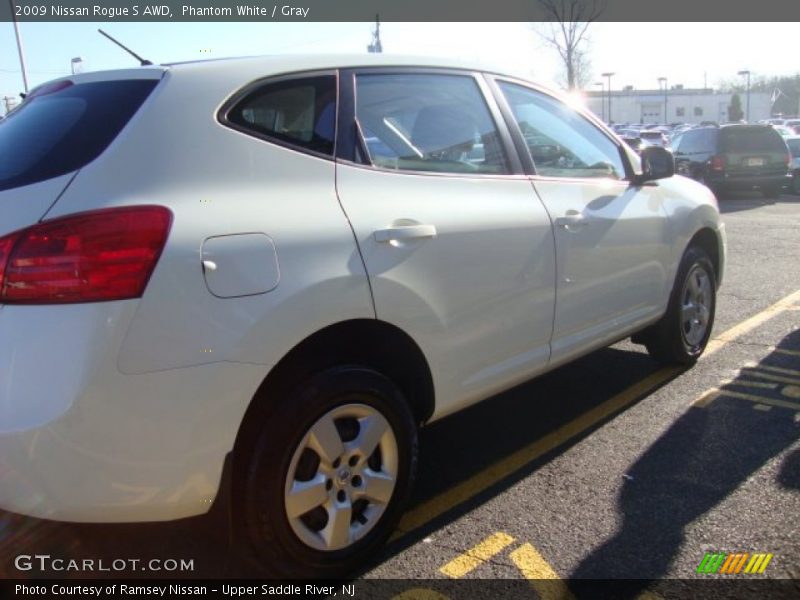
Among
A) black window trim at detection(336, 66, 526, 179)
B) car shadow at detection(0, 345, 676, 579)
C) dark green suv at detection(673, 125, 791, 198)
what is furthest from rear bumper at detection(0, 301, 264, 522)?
dark green suv at detection(673, 125, 791, 198)

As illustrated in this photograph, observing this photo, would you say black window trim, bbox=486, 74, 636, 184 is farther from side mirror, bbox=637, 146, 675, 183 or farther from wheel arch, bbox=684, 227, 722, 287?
wheel arch, bbox=684, 227, 722, 287

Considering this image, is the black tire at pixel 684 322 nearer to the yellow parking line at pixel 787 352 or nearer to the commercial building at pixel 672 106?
Answer: the yellow parking line at pixel 787 352

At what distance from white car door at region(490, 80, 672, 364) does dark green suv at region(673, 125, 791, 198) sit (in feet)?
39.8

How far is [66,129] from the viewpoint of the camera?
87.7 inches

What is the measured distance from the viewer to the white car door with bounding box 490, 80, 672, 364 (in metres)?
3.34

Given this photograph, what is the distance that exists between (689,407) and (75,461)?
323 cm

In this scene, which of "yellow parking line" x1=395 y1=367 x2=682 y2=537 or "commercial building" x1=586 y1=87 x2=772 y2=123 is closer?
"yellow parking line" x1=395 y1=367 x2=682 y2=537

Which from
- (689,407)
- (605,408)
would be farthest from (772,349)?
(605,408)

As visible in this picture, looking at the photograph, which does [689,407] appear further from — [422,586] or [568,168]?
[422,586]

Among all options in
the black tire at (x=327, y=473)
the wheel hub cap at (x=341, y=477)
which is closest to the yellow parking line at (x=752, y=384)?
the black tire at (x=327, y=473)

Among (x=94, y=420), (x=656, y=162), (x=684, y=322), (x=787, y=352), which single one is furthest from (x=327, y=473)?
(x=787, y=352)

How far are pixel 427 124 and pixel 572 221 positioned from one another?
2.87 feet

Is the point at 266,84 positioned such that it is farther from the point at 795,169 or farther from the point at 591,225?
the point at 795,169

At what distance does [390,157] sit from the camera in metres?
2.71
